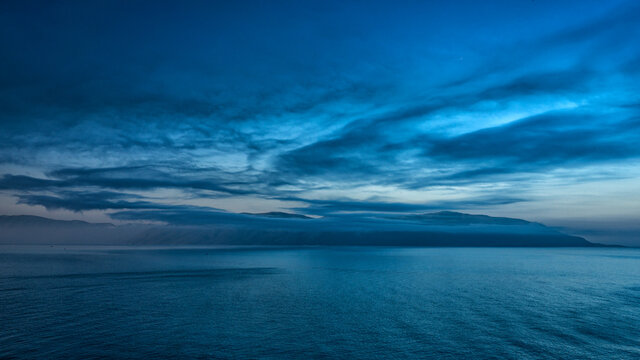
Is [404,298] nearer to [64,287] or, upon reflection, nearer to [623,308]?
[623,308]

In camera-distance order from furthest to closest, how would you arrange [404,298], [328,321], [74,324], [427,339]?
[404,298] < [328,321] < [74,324] < [427,339]

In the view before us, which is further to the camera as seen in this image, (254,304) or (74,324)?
(254,304)

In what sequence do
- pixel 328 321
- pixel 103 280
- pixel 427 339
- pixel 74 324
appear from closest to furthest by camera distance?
pixel 427 339 < pixel 74 324 < pixel 328 321 < pixel 103 280

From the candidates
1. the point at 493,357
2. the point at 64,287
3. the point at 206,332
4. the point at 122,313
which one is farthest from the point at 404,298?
the point at 64,287

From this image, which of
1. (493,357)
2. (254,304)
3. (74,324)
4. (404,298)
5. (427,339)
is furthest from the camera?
(404,298)

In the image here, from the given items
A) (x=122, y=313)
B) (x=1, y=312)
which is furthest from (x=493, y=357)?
(x=1, y=312)

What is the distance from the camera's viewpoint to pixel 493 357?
1148 inches

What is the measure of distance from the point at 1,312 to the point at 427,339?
44939 mm

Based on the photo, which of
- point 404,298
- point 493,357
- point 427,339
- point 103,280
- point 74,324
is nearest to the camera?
point 493,357

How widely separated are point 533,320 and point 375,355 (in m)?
22.0

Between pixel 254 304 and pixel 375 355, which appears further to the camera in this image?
pixel 254 304

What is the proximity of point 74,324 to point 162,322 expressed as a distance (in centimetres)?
798

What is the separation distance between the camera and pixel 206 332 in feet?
117

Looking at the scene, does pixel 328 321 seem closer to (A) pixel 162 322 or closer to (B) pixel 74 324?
(A) pixel 162 322
